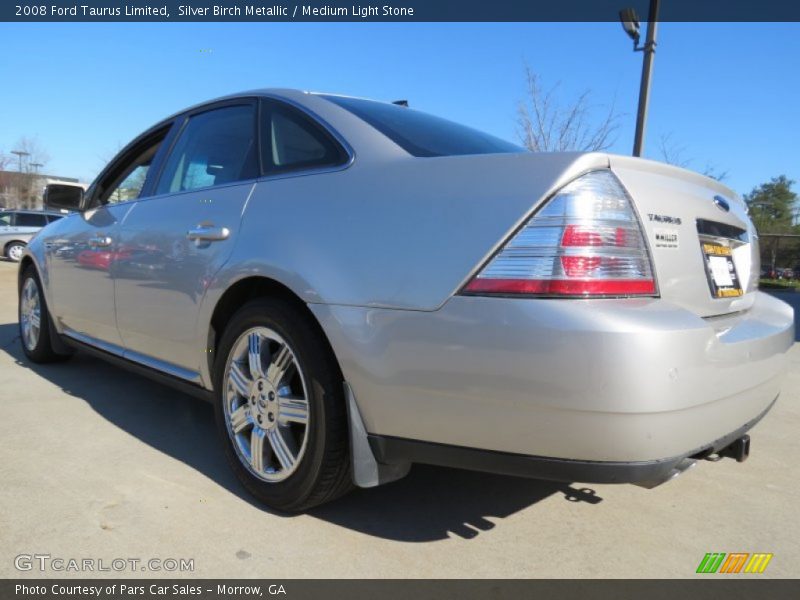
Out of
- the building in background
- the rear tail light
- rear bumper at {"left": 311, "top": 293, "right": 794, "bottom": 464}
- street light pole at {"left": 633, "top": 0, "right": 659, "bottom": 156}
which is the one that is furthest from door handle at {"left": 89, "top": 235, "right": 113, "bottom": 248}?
the building in background

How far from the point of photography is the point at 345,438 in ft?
6.86

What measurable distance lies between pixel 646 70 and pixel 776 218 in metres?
45.4

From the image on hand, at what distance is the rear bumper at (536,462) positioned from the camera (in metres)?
1.64

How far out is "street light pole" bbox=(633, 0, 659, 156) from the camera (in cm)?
700

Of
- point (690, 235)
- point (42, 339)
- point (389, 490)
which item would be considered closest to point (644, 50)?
point (690, 235)

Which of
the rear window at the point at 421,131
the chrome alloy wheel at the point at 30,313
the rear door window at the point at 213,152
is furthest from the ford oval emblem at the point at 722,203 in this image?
the chrome alloy wheel at the point at 30,313

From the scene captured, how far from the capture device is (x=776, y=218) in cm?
4472

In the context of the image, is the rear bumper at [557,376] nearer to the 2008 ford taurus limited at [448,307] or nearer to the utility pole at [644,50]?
the 2008 ford taurus limited at [448,307]

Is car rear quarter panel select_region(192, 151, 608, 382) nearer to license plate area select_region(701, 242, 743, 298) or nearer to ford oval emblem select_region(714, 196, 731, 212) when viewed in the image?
license plate area select_region(701, 242, 743, 298)

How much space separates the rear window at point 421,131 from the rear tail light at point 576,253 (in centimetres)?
63

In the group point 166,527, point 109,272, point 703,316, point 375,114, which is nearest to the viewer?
point 703,316

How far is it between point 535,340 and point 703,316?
64cm
